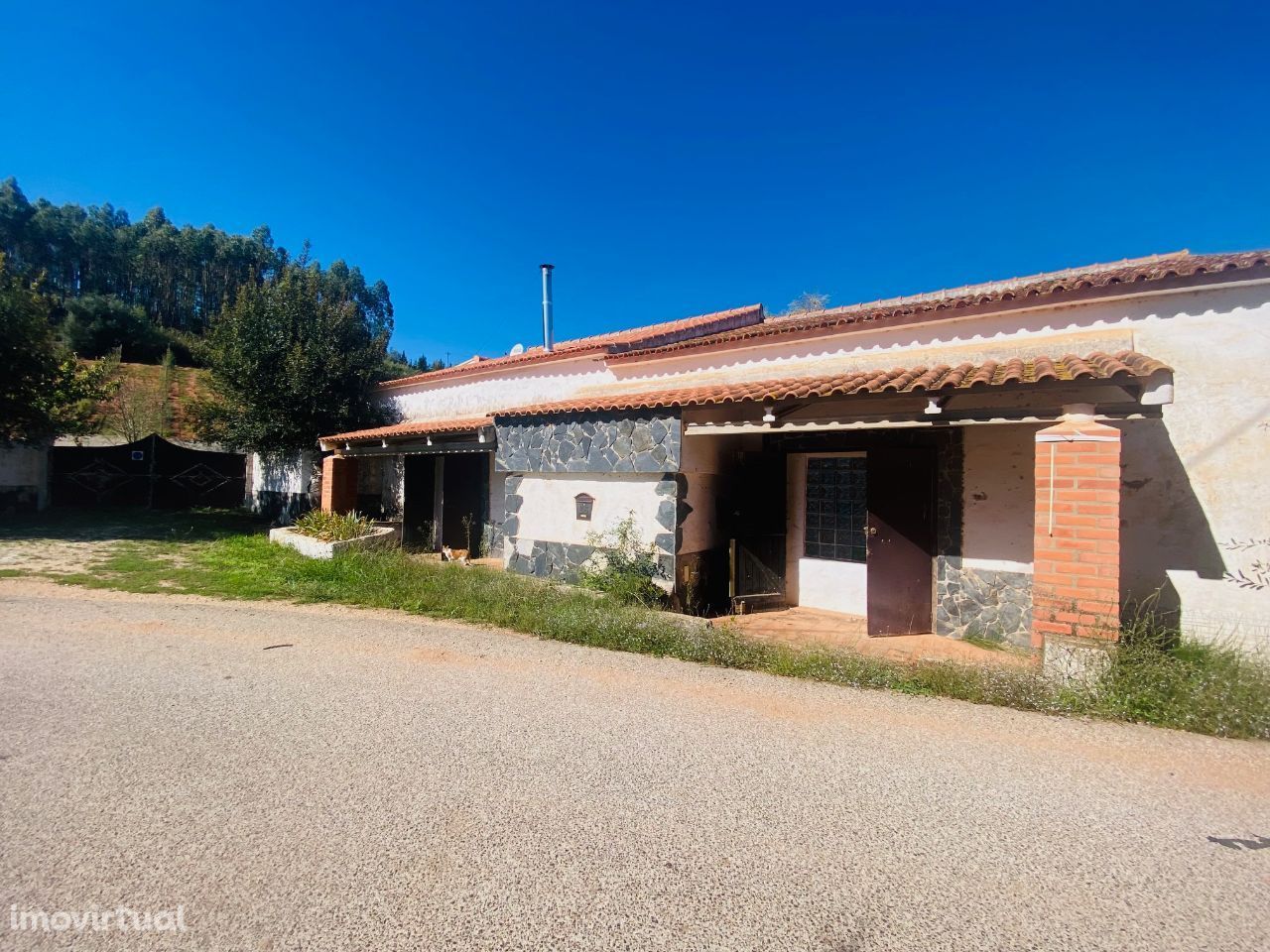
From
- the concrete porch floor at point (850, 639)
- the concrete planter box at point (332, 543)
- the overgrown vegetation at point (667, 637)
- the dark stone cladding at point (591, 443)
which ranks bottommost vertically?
the concrete porch floor at point (850, 639)

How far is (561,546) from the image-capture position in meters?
9.21

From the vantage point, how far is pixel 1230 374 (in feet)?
18.9

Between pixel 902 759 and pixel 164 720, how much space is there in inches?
179

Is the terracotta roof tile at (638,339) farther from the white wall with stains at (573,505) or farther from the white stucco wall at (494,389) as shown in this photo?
the white wall with stains at (573,505)

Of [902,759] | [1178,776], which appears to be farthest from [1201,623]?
[902,759]

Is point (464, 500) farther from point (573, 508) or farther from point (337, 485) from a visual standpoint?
point (573, 508)

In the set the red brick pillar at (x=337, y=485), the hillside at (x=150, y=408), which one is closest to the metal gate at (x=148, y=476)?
the hillside at (x=150, y=408)

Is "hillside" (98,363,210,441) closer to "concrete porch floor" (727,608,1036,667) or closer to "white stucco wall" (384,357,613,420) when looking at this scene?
"white stucco wall" (384,357,613,420)

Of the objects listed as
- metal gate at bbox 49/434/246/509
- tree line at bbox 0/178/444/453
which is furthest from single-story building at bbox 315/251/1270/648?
metal gate at bbox 49/434/246/509

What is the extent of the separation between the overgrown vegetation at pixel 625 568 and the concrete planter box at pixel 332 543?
181 inches

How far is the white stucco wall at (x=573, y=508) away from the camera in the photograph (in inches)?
327

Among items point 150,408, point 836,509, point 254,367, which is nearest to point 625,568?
point 836,509

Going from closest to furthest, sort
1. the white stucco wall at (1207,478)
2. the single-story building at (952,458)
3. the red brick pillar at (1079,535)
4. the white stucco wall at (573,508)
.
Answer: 1. the red brick pillar at (1079,535)
2. the single-story building at (952,458)
3. the white stucco wall at (1207,478)
4. the white stucco wall at (573,508)

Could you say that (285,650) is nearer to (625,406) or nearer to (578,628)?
(578,628)
